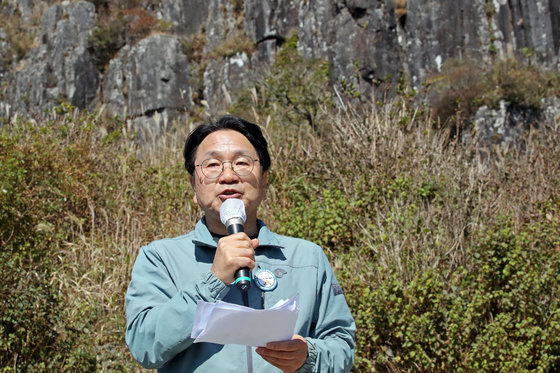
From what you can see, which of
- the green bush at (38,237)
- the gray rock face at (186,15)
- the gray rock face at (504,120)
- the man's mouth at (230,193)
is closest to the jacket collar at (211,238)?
the man's mouth at (230,193)

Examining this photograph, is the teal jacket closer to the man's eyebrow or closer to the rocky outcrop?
the man's eyebrow

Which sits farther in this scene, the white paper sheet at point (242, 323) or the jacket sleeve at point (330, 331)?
the jacket sleeve at point (330, 331)

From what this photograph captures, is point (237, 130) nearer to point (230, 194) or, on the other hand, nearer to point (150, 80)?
point (230, 194)

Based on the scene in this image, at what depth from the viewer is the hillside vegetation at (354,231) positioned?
387 centimetres

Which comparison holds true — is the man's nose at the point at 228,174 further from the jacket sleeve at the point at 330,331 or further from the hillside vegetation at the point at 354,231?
the hillside vegetation at the point at 354,231

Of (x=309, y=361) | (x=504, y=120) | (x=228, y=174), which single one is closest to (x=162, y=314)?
(x=309, y=361)

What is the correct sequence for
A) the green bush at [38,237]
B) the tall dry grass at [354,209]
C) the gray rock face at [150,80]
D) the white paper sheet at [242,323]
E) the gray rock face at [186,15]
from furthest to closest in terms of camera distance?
the gray rock face at [186,15]
the gray rock face at [150,80]
the tall dry grass at [354,209]
the green bush at [38,237]
the white paper sheet at [242,323]

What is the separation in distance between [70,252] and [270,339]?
409cm

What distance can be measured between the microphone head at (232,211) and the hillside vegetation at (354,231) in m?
2.33

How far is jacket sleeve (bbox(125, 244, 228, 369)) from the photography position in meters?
1.59

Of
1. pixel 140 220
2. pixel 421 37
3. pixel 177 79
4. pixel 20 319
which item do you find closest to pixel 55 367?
pixel 20 319

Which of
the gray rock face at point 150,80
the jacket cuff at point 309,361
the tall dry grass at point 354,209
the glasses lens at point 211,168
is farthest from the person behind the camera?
the gray rock face at point 150,80

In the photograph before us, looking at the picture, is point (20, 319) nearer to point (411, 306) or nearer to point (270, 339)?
point (411, 306)

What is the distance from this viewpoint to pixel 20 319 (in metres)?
3.72
